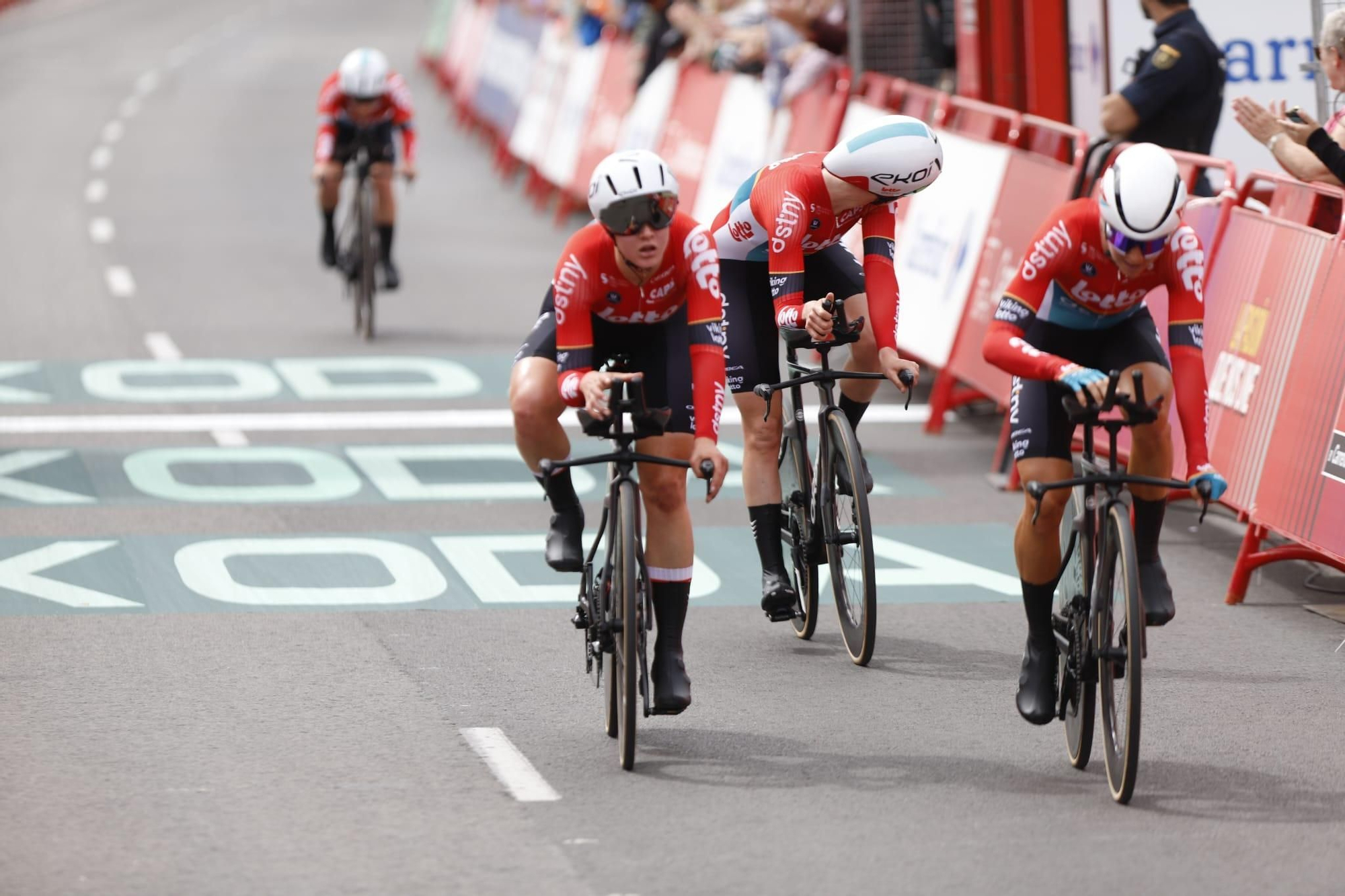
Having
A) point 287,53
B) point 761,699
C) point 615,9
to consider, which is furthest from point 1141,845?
point 287,53

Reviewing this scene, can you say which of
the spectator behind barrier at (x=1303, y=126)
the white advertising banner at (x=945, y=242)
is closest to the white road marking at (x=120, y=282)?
the white advertising banner at (x=945, y=242)

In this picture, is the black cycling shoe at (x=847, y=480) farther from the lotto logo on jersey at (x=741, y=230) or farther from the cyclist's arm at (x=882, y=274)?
the lotto logo on jersey at (x=741, y=230)

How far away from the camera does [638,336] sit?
24.4 feet

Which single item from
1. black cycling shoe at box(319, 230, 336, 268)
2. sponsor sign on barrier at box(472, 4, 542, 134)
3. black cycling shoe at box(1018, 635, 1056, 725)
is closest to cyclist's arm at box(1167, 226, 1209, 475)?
black cycling shoe at box(1018, 635, 1056, 725)

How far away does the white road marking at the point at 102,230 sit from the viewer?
70.4 ft

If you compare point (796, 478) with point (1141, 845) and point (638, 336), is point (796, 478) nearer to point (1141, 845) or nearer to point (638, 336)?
point (638, 336)

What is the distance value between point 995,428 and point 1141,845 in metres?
7.25

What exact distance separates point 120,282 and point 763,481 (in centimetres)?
1162

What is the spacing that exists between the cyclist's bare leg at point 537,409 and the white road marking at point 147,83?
2948 centimetres

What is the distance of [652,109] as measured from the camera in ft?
67.9

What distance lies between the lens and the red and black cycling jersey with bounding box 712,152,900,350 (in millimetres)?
8094

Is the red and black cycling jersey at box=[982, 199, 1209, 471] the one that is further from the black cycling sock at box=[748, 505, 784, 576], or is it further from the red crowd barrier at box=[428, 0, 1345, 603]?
the red crowd barrier at box=[428, 0, 1345, 603]

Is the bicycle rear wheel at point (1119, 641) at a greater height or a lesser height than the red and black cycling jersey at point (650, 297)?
lesser

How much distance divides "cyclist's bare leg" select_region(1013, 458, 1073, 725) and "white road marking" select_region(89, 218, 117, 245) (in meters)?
15.9
